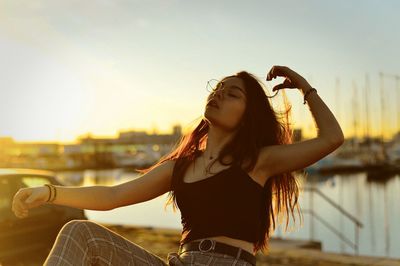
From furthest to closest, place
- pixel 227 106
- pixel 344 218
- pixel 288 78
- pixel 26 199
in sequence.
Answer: pixel 344 218
pixel 288 78
pixel 227 106
pixel 26 199

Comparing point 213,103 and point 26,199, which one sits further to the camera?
point 213,103

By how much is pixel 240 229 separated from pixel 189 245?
238mm

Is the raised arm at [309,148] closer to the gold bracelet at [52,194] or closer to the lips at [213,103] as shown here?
the lips at [213,103]

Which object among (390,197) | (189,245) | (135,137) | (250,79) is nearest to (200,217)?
(189,245)

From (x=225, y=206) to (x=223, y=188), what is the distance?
8cm

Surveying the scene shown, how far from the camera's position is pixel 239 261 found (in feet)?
8.17

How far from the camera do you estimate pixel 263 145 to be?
275 centimetres

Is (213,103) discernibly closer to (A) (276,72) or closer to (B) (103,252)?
(A) (276,72)

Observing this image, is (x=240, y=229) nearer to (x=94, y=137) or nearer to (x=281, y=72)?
(x=281, y=72)

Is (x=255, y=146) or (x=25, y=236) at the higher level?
(x=255, y=146)

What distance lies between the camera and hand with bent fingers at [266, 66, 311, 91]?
2.79m

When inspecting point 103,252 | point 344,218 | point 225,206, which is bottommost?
point 344,218

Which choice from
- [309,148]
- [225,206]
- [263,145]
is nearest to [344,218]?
[263,145]

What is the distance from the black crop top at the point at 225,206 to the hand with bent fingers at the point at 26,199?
621mm
